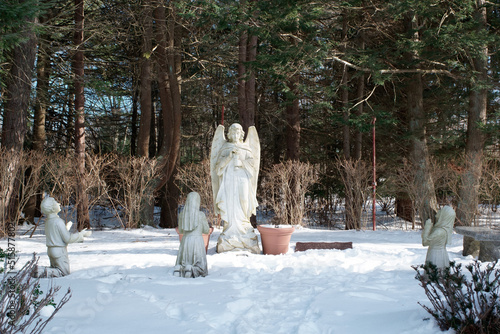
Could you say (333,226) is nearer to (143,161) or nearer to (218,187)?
(143,161)

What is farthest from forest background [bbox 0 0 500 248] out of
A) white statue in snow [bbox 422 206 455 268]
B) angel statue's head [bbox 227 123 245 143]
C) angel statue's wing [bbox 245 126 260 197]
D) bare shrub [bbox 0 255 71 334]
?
bare shrub [bbox 0 255 71 334]

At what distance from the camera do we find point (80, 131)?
13633 millimetres

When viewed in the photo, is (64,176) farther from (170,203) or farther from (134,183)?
(170,203)

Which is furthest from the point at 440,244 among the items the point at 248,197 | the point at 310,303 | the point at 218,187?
the point at 218,187

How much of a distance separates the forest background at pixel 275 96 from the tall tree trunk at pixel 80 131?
Answer: 0.04 m

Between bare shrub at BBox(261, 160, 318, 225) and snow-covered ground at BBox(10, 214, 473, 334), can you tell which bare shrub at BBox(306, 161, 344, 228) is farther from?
snow-covered ground at BBox(10, 214, 473, 334)

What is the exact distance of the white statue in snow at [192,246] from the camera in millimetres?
5953

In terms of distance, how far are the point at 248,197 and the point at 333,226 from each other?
994cm

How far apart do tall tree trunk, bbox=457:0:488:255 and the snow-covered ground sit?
3932 mm

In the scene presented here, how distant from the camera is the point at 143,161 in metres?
12.9

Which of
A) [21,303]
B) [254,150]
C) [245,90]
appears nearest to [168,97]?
[245,90]

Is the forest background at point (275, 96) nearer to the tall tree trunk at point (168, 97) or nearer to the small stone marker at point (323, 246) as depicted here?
the tall tree trunk at point (168, 97)

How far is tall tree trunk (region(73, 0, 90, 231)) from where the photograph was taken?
40.4 ft

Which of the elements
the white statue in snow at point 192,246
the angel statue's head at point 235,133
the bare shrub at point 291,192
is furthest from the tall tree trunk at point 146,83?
the white statue in snow at point 192,246
